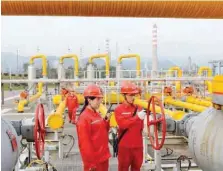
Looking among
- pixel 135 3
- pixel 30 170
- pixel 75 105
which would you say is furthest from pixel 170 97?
pixel 135 3

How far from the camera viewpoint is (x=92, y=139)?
137 inches

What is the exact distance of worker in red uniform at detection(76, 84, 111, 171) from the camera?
3.33m

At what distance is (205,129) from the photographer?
115 inches

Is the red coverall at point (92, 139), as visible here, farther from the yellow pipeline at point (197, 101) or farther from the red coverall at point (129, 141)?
the yellow pipeline at point (197, 101)

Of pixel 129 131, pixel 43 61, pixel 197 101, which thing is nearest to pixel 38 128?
pixel 129 131

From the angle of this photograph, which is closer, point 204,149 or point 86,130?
point 204,149

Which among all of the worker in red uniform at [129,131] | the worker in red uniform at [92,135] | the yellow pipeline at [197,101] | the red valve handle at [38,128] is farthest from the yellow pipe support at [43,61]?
the worker in red uniform at [92,135]

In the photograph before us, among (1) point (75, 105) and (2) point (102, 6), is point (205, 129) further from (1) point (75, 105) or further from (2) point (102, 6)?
(1) point (75, 105)

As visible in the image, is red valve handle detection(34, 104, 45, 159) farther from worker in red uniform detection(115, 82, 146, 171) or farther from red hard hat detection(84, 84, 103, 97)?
worker in red uniform detection(115, 82, 146, 171)

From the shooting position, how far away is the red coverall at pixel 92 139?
3322 millimetres

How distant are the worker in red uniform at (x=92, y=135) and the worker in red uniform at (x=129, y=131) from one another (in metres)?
0.53

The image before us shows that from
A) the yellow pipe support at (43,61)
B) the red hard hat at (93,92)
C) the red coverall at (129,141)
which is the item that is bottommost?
the red coverall at (129,141)

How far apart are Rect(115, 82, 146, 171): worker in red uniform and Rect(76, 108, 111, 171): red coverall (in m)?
0.50

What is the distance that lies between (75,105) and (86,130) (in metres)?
5.71
